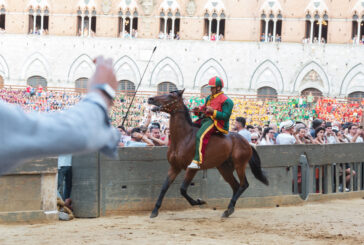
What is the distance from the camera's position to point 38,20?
46.0 meters

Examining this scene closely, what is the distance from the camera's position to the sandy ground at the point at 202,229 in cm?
855

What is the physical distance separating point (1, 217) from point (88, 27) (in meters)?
36.7

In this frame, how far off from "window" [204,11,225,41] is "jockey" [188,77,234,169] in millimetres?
32398

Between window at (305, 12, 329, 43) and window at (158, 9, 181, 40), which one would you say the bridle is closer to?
window at (305, 12, 329, 43)

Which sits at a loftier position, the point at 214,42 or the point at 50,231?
the point at 214,42

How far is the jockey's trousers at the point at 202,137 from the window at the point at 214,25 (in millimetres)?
32703

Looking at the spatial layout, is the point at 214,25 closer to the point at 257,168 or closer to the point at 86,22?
the point at 86,22

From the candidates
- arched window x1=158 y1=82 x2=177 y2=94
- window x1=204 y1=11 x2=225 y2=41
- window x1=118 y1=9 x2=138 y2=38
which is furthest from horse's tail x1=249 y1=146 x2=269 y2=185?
window x1=118 y1=9 x2=138 y2=38

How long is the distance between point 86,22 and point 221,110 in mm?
35910

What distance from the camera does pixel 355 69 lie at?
40562 millimetres

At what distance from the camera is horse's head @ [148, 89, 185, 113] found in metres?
10.7

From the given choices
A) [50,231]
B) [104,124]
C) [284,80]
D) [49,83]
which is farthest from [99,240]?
[49,83]

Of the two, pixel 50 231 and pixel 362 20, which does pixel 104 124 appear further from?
pixel 362 20

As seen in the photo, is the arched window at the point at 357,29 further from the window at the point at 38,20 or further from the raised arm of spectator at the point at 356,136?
the raised arm of spectator at the point at 356,136
